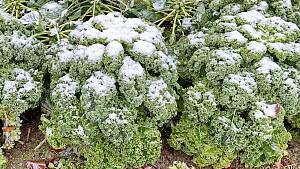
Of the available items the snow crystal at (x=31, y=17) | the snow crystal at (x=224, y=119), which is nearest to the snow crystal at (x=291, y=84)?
the snow crystal at (x=224, y=119)

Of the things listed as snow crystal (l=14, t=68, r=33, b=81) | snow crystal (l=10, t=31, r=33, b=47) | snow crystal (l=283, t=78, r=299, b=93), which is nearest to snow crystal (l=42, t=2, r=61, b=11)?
snow crystal (l=10, t=31, r=33, b=47)

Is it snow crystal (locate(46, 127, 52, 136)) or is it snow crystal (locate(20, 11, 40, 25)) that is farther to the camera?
snow crystal (locate(20, 11, 40, 25))

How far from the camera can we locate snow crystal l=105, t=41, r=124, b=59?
8.73ft

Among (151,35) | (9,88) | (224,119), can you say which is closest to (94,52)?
(151,35)

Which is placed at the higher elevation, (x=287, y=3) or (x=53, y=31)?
(x=287, y=3)

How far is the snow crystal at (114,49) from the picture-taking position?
105 inches

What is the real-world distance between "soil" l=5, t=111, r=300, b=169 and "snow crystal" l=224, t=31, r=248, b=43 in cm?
91

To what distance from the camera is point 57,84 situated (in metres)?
2.79

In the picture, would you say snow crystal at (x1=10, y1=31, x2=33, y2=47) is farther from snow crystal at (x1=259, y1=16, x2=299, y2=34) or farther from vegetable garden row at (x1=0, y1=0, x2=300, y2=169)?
snow crystal at (x1=259, y1=16, x2=299, y2=34)

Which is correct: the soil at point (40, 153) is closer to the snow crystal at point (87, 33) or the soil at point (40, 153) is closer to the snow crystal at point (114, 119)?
the snow crystal at point (114, 119)

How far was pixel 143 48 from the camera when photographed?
2.73m

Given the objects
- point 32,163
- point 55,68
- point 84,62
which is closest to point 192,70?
point 84,62

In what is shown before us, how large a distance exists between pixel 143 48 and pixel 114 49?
Result: 8.1 inches

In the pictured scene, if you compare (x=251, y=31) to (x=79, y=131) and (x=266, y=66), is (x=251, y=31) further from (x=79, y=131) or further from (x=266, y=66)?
(x=79, y=131)
